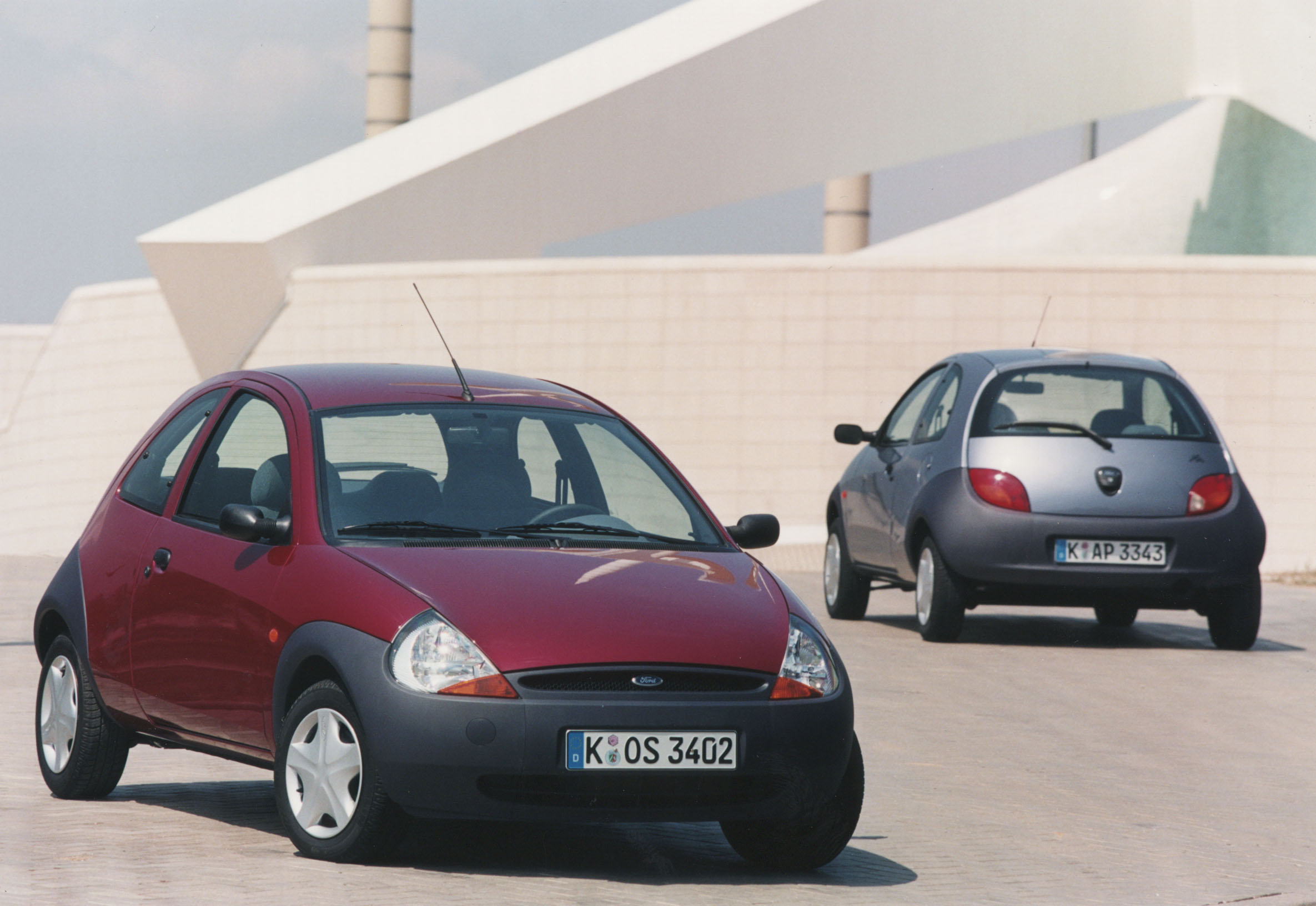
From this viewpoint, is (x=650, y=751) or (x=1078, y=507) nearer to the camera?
(x=650, y=751)

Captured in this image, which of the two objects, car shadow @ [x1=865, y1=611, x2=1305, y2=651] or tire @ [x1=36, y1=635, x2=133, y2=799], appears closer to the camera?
tire @ [x1=36, y1=635, x2=133, y2=799]

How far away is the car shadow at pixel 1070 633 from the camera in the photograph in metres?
12.9

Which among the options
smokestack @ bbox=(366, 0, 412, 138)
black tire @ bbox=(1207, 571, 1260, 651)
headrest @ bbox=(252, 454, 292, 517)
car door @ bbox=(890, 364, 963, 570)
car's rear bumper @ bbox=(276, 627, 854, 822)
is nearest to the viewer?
car's rear bumper @ bbox=(276, 627, 854, 822)

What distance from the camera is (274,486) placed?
6336 millimetres

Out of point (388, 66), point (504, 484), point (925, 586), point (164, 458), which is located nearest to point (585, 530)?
point (504, 484)

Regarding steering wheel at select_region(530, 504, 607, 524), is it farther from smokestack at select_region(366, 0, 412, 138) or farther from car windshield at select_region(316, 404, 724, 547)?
smokestack at select_region(366, 0, 412, 138)

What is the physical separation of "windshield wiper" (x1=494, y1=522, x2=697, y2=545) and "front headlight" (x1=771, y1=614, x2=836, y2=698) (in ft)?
2.23

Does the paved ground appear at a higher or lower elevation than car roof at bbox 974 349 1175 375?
lower

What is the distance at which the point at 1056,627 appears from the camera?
14.2 m

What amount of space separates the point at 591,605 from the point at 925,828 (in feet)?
5.90

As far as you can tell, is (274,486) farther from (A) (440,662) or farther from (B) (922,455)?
(B) (922,455)

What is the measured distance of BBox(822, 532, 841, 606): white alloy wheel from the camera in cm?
1410

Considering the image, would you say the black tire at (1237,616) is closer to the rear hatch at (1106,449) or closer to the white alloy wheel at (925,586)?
the rear hatch at (1106,449)

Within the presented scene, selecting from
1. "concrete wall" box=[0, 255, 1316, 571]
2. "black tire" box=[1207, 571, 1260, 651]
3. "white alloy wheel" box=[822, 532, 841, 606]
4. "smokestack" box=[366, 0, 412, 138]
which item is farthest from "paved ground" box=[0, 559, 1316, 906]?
"smokestack" box=[366, 0, 412, 138]
